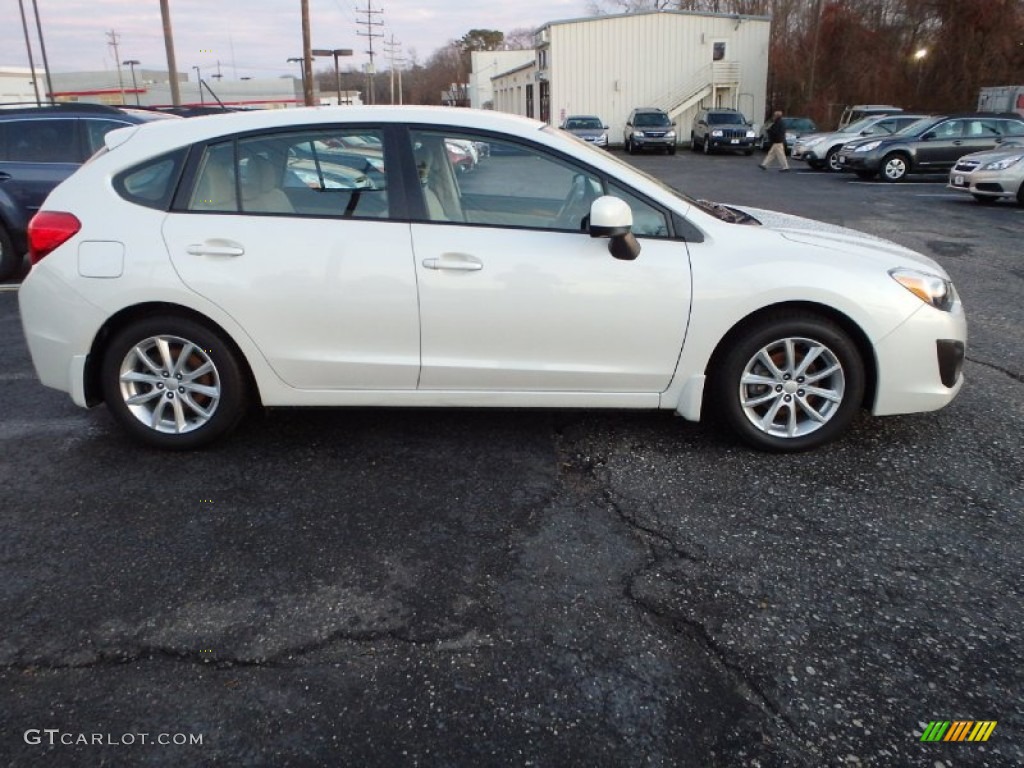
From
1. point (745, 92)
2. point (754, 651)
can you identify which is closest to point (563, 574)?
point (754, 651)

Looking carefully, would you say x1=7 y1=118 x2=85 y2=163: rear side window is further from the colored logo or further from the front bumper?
the colored logo

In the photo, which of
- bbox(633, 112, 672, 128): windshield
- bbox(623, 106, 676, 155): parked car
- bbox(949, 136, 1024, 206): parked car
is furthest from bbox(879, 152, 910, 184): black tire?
bbox(633, 112, 672, 128): windshield

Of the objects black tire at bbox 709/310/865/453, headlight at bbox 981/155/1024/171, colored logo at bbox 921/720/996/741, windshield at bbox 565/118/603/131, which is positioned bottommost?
colored logo at bbox 921/720/996/741

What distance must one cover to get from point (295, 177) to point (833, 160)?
20.7m

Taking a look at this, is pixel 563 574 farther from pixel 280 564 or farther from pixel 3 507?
pixel 3 507

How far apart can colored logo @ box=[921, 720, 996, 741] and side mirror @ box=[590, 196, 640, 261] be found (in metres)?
2.18

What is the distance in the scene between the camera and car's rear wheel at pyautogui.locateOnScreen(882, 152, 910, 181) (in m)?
18.6

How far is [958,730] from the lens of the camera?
7.02ft

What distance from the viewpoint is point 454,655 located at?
246 cm

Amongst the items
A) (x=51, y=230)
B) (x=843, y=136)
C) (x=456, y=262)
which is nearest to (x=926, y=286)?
(x=456, y=262)

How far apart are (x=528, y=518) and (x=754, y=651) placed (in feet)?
3.65

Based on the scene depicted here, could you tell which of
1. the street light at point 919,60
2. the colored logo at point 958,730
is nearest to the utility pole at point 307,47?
the street light at point 919,60

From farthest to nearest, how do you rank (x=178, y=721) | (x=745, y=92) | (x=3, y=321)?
(x=745, y=92) < (x=3, y=321) < (x=178, y=721)

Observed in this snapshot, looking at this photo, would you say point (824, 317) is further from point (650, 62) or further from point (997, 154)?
point (650, 62)
